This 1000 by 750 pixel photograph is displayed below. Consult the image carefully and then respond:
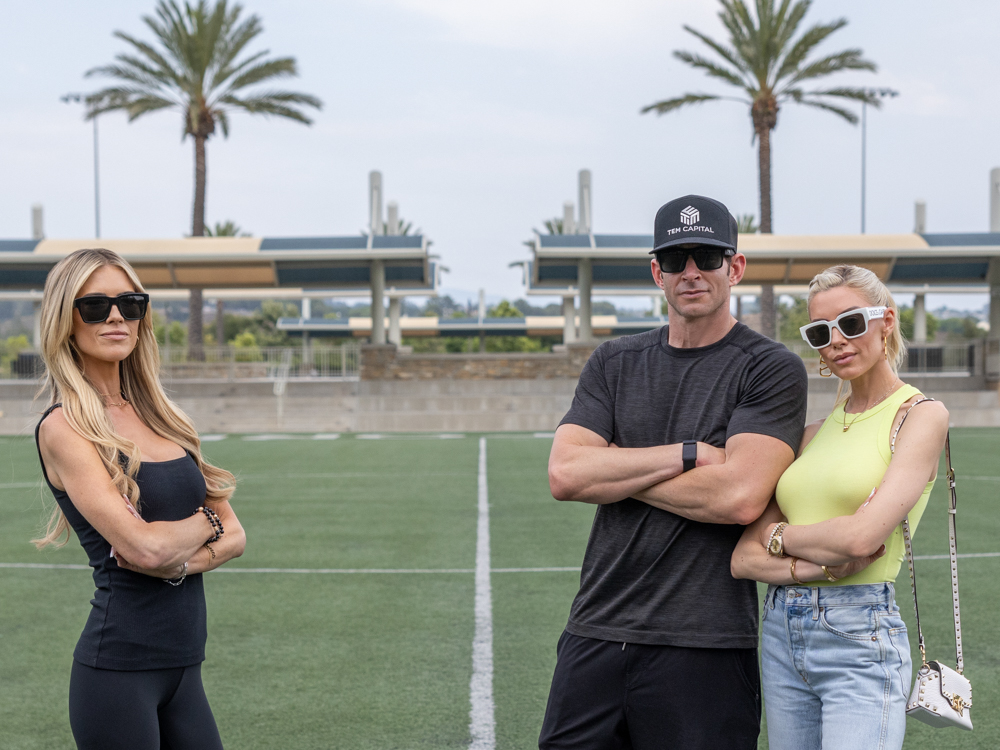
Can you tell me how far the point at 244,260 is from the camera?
96.6 feet

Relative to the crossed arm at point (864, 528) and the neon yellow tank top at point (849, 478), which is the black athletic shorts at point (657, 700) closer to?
the crossed arm at point (864, 528)

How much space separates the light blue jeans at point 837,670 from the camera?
261 cm

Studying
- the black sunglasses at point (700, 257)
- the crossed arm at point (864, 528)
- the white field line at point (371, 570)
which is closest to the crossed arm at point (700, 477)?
the crossed arm at point (864, 528)

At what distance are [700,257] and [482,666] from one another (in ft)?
11.6

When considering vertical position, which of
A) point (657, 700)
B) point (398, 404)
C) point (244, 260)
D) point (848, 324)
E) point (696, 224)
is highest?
point (244, 260)

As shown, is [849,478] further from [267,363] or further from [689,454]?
[267,363]

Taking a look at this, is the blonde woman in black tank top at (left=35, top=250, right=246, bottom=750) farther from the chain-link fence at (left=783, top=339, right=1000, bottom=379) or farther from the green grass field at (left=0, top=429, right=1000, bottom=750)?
the chain-link fence at (left=783, top=339, right=1000, bottom=379)

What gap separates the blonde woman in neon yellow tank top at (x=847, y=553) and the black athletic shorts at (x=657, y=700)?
141mm

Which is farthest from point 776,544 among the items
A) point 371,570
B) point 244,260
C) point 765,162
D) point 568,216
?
point 568,216

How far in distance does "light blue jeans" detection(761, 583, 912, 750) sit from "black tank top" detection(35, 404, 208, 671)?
160 centimetres

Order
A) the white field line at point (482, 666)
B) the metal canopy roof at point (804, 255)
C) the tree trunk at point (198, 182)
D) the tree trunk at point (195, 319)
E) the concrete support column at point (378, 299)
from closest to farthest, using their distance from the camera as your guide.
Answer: the white field line at point (482, 666), the metal canopy roof at point (804, 255), the concrete support column at point (378, 299), the tree trunk at point (198, 182), the tree trunk at point (195, 319)

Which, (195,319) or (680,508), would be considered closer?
(680,508)

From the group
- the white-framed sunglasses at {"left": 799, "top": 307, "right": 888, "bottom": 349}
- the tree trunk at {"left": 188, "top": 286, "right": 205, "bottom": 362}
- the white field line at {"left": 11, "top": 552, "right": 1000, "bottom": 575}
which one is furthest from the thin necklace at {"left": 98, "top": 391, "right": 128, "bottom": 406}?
the tree trunk at {"left": 188, "top": 286, "right": 205, "bottom": 362}

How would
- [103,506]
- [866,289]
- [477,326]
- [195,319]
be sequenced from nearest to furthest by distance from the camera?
[103,506] → [866,289] → [195,319] → [477,326]
